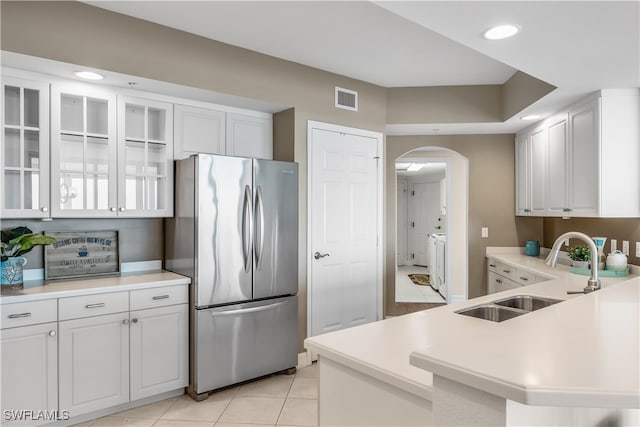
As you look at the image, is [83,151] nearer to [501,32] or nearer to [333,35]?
[333,35]

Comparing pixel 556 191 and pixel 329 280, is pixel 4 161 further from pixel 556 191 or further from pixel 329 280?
pixel 556 191

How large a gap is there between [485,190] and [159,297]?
3802 mm

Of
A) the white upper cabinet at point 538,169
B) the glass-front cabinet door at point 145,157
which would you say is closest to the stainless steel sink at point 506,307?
the white upper cabinet at point 538,169

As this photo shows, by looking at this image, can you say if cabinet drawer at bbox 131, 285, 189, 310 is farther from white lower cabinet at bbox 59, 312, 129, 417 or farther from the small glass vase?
the small glass vase

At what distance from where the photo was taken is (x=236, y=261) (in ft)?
9.94

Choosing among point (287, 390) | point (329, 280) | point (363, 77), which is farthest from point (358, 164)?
point (287, 390)

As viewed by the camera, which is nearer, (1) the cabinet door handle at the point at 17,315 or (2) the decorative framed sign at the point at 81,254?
(1) the cabinet door handle at the point at 17,315

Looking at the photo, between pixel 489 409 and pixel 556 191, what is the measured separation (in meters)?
3.53

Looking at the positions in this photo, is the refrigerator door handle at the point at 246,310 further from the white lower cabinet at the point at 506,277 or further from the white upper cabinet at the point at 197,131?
the white lower cabinet at the point at 506,277

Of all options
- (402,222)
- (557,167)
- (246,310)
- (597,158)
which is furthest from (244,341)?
(402,222)

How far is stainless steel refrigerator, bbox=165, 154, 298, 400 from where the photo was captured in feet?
9.49

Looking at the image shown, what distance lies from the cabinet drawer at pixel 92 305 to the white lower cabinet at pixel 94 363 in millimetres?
33

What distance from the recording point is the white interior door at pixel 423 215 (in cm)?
1012

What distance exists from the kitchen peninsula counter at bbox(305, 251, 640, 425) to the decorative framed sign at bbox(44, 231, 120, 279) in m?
2.15
